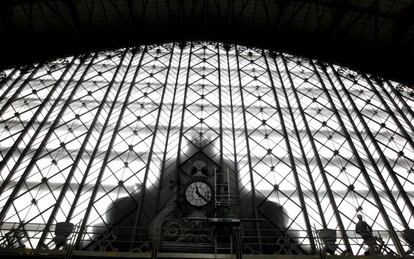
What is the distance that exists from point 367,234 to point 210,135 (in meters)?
7.06

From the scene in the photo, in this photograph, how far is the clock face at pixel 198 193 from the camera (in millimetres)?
11523

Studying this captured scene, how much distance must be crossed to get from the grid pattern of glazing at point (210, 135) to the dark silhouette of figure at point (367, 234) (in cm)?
49

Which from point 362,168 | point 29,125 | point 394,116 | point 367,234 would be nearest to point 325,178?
point 362,168

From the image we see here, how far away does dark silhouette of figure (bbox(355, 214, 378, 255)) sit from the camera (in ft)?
32.1

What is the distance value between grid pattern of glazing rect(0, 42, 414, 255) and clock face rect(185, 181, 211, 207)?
130 cm

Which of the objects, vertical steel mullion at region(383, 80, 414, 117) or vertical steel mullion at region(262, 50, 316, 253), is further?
vertical steel mullion at region(383, 80, 414, 117)

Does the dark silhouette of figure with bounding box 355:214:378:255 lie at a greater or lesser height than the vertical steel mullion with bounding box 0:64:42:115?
lesser

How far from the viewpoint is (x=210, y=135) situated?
1421 centimetres

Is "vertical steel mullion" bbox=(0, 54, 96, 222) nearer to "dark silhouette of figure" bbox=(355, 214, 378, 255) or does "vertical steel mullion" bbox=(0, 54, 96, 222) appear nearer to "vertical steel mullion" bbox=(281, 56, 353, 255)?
"vertical steel mullion" bbox=(281, 56, 353, 255)

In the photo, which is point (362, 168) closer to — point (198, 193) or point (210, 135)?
point (210, 135)

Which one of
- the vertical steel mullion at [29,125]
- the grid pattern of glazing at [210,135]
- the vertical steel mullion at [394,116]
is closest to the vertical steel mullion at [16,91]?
the grid pattern of glazing at [210,135]

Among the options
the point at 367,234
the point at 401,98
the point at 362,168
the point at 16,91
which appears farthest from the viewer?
the point at 401,98

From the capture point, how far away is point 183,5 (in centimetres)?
1959

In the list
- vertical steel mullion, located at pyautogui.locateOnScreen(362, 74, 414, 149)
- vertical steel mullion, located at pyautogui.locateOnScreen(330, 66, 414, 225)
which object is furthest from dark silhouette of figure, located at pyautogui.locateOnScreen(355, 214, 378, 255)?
vertical steel mullion, located at pyautogui.locateOnScreen(362, 74, 414, 149)
